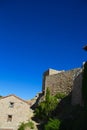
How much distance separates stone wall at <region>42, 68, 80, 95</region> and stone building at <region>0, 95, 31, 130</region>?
5614 millimetres

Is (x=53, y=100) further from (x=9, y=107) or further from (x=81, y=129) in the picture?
(x=81, y=129)

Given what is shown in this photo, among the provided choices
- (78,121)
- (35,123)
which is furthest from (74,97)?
(78,121)

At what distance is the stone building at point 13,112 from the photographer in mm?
44062

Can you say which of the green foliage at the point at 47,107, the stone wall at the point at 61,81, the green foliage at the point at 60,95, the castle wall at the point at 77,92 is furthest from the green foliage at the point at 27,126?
the stone wall at the point at 61,81

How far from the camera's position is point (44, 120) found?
1688 inches

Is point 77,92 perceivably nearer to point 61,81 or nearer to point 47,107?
point 47,107

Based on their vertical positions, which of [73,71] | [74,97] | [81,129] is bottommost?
[81,129]

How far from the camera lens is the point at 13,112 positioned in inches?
1791

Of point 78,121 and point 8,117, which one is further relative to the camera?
point 8,117

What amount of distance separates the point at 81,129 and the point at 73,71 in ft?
55.4

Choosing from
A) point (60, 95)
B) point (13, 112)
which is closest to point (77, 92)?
point (60, 95)

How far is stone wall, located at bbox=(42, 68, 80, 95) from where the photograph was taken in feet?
146

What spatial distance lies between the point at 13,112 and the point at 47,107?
20.8ft

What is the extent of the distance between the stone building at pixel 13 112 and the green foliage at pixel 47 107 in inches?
109
